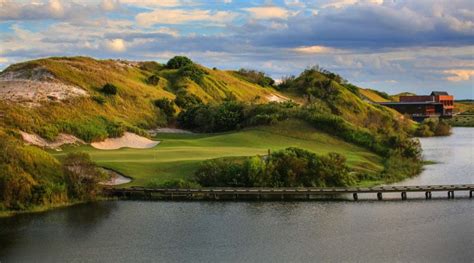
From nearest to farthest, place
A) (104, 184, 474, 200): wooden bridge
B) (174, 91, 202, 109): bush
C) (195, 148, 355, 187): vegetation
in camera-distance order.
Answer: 1. (104, 184, 474, 200): wooden bridge
2. (195, 148, 355, 187): vegetation
3. (174, 91, 202, 109): bush

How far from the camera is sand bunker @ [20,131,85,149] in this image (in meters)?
87.9

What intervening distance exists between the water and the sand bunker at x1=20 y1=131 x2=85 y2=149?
2929 centimetres

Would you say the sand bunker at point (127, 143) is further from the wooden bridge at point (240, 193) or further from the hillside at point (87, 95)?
the wooden bridge at point (240, 193)

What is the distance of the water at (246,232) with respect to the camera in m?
44.8

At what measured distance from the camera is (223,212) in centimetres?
5828

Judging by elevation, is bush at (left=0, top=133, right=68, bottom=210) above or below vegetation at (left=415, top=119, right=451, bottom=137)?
below

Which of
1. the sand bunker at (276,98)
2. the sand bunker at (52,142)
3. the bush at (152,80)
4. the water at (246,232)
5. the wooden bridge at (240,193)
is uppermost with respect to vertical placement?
the bush at (152,80)

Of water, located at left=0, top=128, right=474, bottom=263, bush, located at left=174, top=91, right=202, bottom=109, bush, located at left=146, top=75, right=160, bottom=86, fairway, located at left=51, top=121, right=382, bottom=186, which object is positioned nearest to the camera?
water, located at left=0, top=128, right=474, bottom=263

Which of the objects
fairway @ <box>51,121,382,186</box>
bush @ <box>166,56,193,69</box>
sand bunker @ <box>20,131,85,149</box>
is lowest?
fairway @ <box>51,121,382,186</box>

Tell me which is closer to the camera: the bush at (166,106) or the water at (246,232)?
the water at (246,232)

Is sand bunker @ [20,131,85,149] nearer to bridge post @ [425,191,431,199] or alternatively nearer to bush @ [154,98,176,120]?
bush @ [154,98,176,120]

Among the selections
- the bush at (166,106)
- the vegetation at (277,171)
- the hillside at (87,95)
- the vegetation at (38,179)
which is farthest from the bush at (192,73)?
the vegetation at (38,179)

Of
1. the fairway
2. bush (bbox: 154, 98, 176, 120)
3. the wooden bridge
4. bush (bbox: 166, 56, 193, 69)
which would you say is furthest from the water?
bush (bbox: 166, 56, 193, 69)

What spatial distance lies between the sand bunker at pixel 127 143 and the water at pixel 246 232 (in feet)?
107
